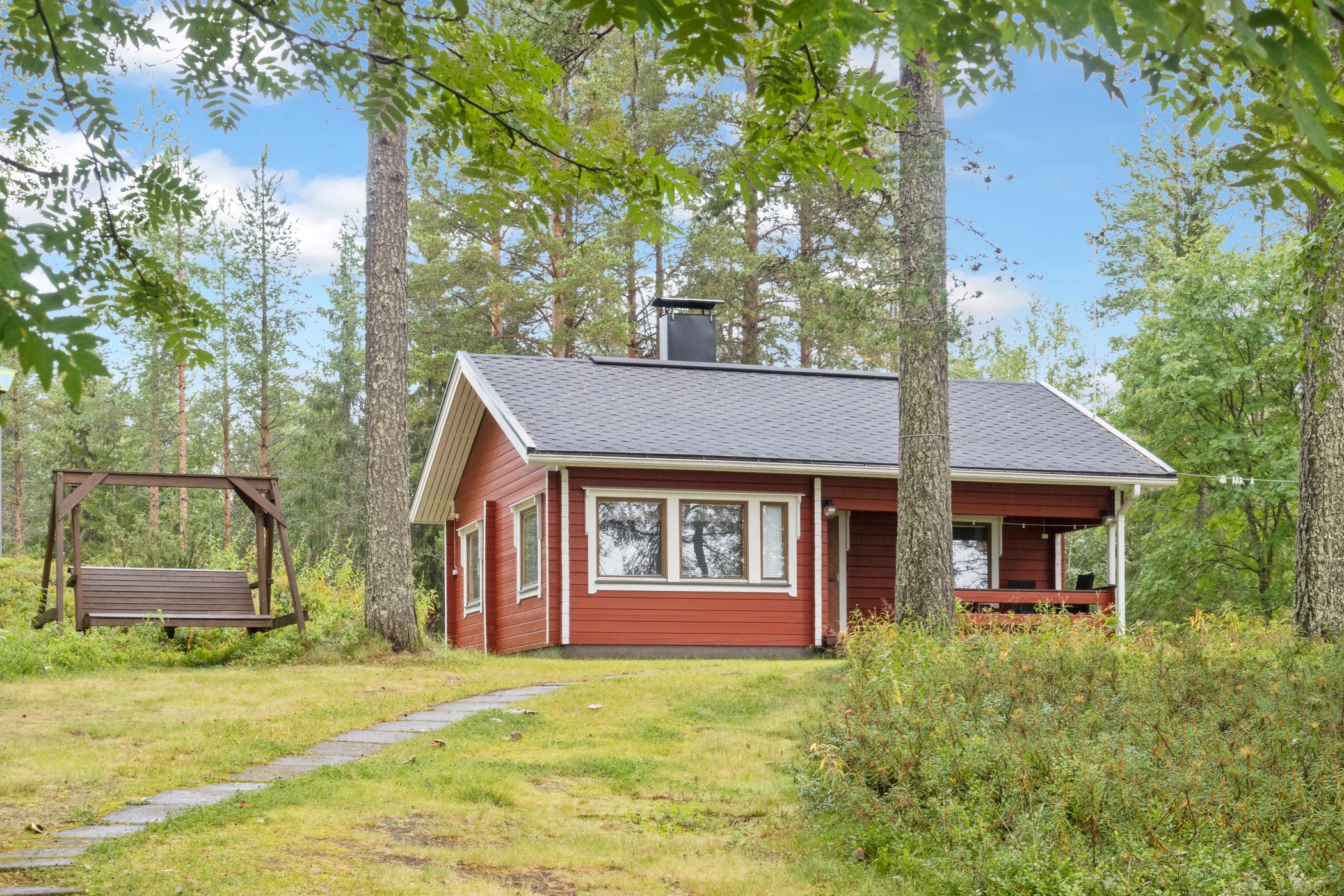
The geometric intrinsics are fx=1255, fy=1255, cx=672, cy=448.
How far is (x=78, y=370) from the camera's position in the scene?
2832mm

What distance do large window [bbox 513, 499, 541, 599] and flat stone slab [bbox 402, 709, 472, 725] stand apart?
7197 mm

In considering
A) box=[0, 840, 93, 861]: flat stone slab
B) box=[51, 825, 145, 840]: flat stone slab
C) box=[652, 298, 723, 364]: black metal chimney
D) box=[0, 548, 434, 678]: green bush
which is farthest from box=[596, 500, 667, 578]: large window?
box=[0, 840, 93, 861]: flat stone slab

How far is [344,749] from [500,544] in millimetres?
11249

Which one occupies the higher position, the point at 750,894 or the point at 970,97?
the point at 970,97

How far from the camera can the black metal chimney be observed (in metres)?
21.7

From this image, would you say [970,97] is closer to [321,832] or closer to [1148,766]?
[1148,766]

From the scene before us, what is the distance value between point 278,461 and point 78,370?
3987 cm

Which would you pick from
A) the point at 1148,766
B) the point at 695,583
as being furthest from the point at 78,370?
the point at 695,583

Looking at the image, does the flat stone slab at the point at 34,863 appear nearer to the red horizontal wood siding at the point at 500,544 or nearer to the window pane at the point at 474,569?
the red horizontal wood siding at the point at 500,544

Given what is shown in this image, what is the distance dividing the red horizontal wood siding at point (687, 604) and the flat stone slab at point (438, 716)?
21.7 ft

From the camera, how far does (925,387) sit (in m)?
12.6

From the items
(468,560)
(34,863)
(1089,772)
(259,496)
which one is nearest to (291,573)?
(259,496)

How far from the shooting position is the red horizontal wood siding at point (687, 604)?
16.9m

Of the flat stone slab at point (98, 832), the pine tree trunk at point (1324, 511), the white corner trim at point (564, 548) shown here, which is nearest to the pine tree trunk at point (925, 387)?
the pine tree trunk at point (1324, 511)
